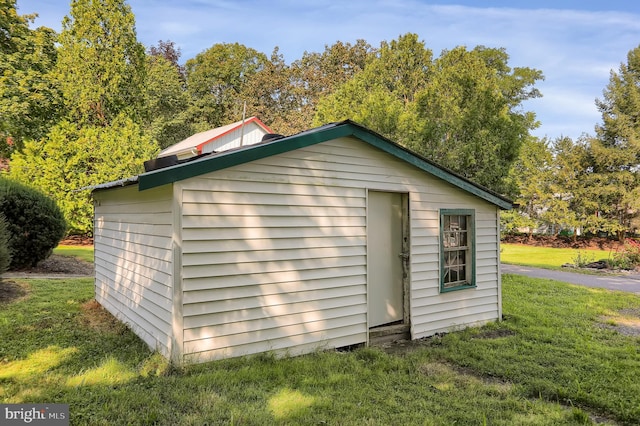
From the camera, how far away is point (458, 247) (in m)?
6.62

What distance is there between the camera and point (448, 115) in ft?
36.5

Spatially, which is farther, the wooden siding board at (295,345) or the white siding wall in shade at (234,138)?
the white siding wall in shade at (234,138)

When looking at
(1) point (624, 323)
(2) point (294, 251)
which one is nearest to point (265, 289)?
(2) point (294, 251)

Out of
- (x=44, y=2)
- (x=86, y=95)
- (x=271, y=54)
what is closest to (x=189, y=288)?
(x=86, y=95)

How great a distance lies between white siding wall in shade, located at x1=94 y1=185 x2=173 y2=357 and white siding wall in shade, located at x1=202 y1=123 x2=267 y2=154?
14259mm

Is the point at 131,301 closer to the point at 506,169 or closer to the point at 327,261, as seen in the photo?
the point at 327,261

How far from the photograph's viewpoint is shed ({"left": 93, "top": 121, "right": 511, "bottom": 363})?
4.27 metres

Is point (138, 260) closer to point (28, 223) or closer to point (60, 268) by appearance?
point (28, 223)

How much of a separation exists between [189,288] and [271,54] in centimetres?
3653

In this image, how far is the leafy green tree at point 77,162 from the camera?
53.4 feet

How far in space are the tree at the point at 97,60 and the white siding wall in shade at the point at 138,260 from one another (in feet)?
43.5

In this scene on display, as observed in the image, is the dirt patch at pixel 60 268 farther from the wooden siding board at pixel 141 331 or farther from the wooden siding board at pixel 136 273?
the wooden siding board at pixel 141 331

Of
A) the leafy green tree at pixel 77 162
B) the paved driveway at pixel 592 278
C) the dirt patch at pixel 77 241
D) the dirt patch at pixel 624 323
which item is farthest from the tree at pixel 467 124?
the dirt patch at pixel 77 241

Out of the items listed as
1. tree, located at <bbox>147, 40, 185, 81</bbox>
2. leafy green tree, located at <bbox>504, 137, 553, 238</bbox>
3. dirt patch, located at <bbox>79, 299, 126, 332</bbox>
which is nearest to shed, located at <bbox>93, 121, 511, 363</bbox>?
dirt patch, located at <bbox>79, 299, 126, 332</bbox>
